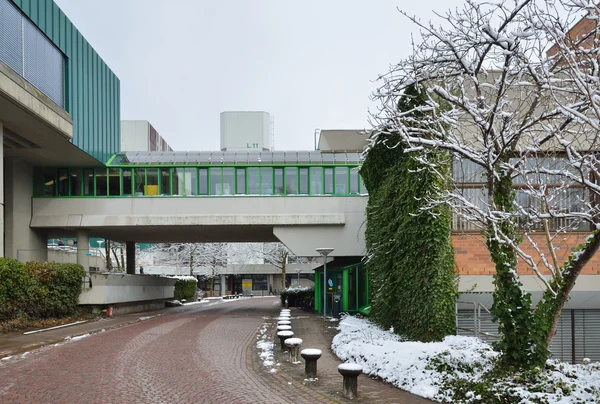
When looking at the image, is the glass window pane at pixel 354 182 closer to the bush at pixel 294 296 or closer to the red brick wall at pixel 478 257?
the bush at pixel 294 296

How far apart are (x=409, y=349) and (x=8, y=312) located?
1493 cm

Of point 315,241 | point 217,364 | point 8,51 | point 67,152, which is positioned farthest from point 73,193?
point 217,364

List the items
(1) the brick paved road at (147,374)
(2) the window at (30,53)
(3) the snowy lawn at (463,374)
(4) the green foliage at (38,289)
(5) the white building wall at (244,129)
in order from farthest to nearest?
(5) the white building wall at (244,129), (2) the window at (30,53), (4) the green foliage at (38,289), (1) the brick paved road at (147,374), (3) the snowy lawn at (463,374)

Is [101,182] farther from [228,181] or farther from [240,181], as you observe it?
[240,181]

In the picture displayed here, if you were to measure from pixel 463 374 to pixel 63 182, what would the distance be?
25103mm

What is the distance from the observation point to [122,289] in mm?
29812

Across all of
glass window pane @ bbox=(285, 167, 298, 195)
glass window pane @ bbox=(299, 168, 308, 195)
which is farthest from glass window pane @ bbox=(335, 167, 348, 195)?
glass window pane @ bbox=(285, 167, 298, 195)

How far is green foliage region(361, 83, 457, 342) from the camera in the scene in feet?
45.1

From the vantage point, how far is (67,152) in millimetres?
27406

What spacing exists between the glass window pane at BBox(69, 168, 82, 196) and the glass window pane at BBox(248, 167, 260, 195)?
8.28 m

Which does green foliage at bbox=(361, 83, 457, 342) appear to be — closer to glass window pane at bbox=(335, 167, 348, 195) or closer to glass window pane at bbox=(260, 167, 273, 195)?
glass window pane at bbox=(335, 167, 348, 195)

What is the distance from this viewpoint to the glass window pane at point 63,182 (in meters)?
29.9

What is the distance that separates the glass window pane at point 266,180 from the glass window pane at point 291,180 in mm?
780

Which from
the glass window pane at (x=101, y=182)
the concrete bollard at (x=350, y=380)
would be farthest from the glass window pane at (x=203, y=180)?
the concrete bollard at (x=350, y=380)
